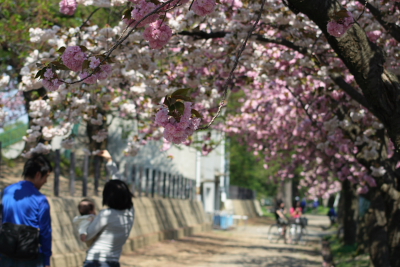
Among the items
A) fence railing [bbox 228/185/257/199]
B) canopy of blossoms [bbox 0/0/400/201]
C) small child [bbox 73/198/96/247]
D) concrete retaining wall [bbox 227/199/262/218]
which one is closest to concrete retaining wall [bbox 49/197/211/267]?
canopy of blossoms [bbox 0/0/400/201]

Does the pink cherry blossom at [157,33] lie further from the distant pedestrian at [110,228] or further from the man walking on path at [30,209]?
the man walking on path at [30,209]

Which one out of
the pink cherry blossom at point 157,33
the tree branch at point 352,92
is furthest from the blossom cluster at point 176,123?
the tree branch at point 352,92

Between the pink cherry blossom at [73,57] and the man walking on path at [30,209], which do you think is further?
the man walking on path at [30,209]

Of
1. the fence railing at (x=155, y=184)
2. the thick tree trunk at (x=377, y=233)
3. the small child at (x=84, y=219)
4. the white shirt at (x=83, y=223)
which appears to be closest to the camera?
the small child at (x=84, y=219)

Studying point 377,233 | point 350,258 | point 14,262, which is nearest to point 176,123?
point 14,262

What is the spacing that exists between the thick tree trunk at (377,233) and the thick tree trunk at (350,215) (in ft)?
20.4

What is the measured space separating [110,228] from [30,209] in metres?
0.71

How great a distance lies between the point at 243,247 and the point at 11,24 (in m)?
10.7

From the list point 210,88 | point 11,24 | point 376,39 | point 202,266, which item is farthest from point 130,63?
point 202,266

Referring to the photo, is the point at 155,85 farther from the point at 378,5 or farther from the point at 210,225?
the point at 210,225

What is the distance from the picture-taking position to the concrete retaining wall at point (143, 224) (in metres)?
9.66

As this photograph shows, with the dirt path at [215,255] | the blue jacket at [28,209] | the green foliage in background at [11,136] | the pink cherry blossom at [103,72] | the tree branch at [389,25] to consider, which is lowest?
the dirt path at [215,255]

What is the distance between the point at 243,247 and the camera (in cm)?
1817

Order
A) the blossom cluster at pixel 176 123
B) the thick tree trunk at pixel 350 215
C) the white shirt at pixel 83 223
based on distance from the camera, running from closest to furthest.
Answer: the blossom cluster at pixel 176 123 → the white shirt at pixel 83 223 → the thick tree trunk at pixel 350 215
